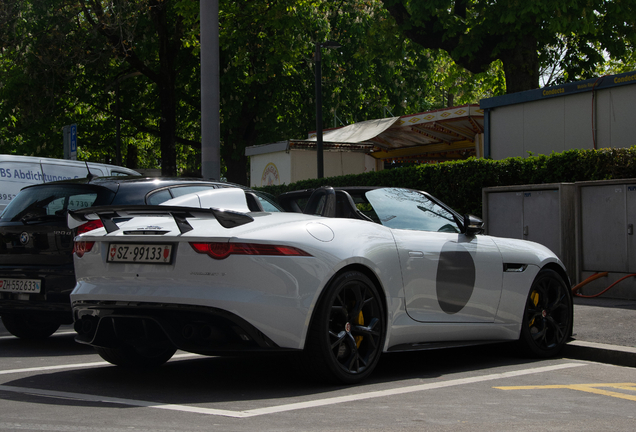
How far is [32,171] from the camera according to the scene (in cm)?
1146

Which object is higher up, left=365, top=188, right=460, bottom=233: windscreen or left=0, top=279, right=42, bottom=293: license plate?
left=365, top=188, right=460, bottom=233: windscreen

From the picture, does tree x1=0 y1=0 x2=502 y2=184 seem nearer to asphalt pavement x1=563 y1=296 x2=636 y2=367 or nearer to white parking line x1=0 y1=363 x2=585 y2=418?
asphalt pavement x1=563 y1=296 x2=636 y2=367

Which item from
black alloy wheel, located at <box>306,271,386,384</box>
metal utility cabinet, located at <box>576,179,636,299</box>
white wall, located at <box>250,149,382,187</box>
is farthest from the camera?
white wall, located at <box>250,149,382,187</box>

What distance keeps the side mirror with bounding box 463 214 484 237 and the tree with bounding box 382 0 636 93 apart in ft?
36.7

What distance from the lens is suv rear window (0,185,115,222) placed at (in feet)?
23.1

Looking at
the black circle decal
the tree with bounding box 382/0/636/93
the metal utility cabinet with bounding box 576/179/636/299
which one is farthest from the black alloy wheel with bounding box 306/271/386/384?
the tree with bounding box 382/0/636/93

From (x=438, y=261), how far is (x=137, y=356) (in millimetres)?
2390

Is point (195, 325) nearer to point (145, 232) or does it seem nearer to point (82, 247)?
point (145, 232)

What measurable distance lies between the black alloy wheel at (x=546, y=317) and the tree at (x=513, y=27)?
10566mm

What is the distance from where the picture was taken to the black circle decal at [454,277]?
5.82m

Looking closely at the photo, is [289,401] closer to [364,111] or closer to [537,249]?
[537,249]

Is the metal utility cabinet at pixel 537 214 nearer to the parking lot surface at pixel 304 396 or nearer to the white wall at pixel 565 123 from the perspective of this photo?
the white wall at pixel 565 123

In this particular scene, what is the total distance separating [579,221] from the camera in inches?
441

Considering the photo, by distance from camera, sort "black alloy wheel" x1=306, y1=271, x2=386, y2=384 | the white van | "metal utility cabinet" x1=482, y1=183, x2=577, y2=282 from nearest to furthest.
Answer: "black alloy wheel" x1=306, y1=271, x2=386, y2=384
"metal utility cabinet" x1=482, y1=183, x2=577, y2=282
the white van
